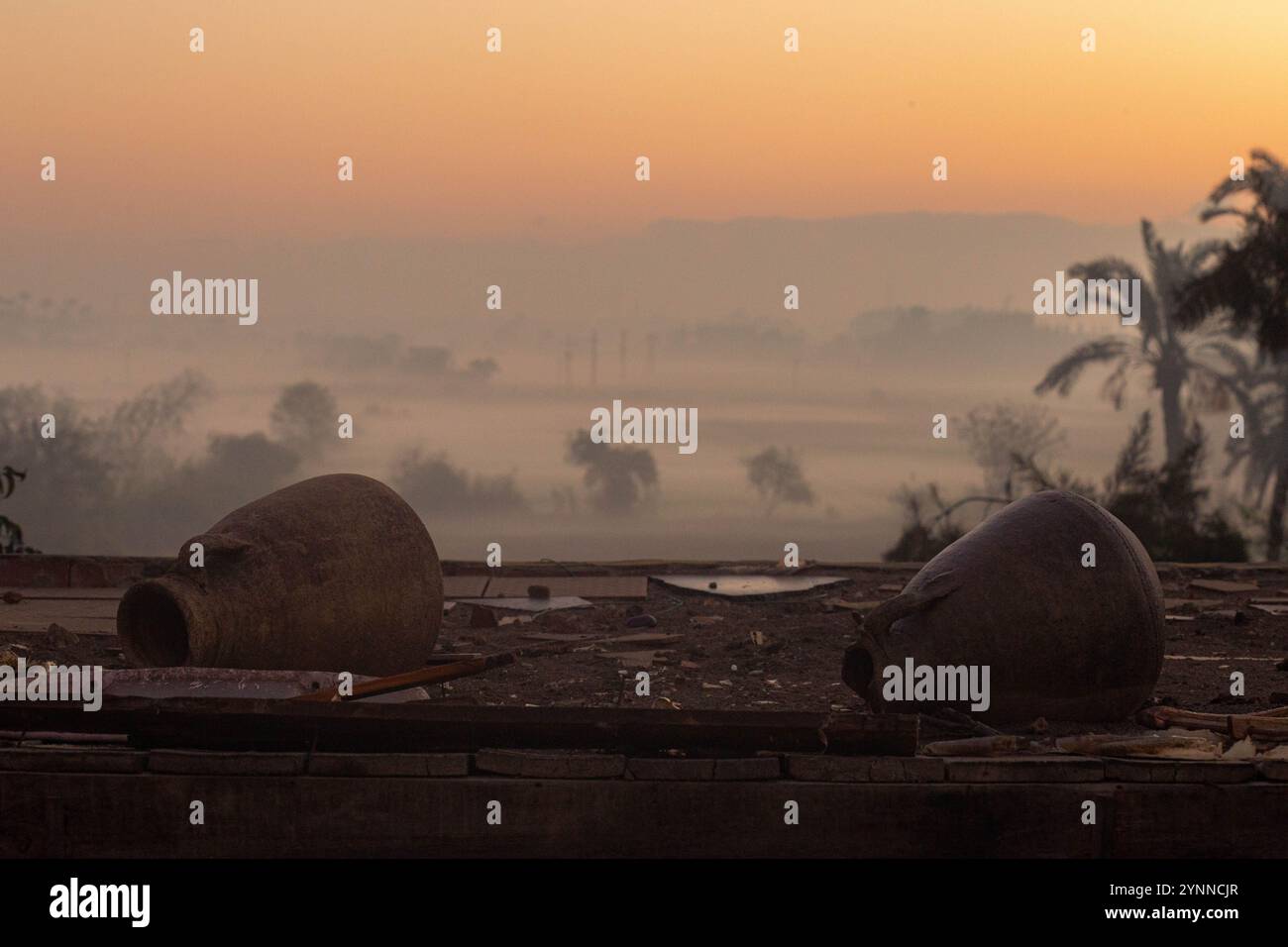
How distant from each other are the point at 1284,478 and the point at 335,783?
2163 centimetres

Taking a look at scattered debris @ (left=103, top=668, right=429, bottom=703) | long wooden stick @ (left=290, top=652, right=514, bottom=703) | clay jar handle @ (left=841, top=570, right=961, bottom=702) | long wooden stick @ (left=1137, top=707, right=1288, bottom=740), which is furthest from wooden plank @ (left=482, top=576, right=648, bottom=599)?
long wooden stick @ (left=1137, top=707, right=1288, bottom=740)

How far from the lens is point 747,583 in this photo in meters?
14.2

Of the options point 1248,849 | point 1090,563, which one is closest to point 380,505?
point 1090,563

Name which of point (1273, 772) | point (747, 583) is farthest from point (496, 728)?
point (747, 583)

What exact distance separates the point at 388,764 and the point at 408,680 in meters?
1.58

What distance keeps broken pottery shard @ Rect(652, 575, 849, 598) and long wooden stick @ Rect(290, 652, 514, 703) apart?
17.4 ft

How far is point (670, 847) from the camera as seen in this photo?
20.7 feet

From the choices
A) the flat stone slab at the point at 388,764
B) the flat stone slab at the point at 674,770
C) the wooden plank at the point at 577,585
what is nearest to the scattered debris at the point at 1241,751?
the flat stone slab at the point at 674,770

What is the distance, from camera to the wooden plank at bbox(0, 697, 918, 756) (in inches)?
261

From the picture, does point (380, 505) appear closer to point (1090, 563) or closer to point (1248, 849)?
point (1090, 563)

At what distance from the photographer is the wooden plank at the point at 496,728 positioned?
6.62m

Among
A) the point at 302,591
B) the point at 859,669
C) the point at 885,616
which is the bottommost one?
the point at 859,669

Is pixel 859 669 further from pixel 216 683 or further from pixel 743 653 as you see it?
pixel 216 683

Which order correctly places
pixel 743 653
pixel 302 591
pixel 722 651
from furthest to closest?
pixel 722 651
pixel 743 653
pixel 302 591
